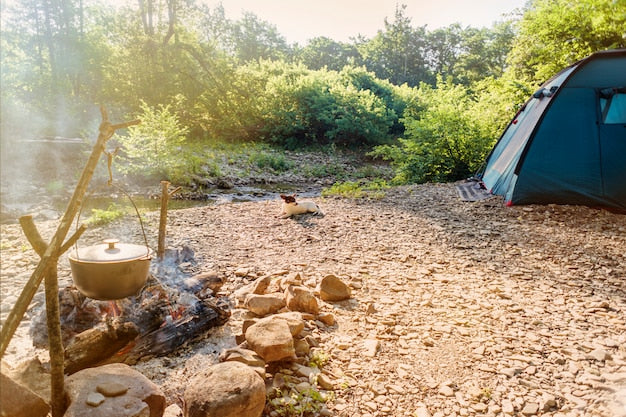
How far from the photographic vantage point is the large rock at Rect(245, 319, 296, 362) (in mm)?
2328

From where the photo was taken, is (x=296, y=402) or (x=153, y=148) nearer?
(x=296, y=402)

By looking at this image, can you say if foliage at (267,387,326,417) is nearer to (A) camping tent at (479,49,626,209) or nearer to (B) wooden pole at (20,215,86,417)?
(B) wooden pole at (20,215,86,417)

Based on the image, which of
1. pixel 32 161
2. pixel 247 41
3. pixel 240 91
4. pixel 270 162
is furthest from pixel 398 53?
pixel 32 161

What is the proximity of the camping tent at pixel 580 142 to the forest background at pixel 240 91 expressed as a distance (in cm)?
275

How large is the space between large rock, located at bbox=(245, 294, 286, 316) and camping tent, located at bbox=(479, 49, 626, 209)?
189 inches

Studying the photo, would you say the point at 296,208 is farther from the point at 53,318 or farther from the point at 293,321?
the point at 53,318

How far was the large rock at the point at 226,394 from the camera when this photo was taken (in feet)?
6.03

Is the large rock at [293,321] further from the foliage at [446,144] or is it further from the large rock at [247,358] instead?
the foliage at [446,144]

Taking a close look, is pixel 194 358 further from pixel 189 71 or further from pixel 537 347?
pixel 189 71

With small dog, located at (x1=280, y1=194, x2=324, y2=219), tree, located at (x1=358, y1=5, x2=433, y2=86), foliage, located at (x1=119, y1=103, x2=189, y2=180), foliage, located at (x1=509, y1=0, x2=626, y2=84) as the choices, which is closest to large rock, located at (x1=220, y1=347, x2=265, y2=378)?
small dog, located at (x1=280, y1=194, x2=324, y2=219)

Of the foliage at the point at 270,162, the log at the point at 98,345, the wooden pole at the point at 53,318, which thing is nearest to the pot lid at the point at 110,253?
the log at the point at 98,345

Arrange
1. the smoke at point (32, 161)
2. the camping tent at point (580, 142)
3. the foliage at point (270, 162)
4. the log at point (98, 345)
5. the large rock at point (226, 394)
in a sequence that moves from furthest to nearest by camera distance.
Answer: the foliage at point (270, 162) → the smoke at point (32, 161) → the camping tent at point (580, 142) → the log at point (98, 345) → the large rock at point (226, 394)

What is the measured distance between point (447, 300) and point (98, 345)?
270 centimetres

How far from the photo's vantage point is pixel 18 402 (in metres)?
1.64
